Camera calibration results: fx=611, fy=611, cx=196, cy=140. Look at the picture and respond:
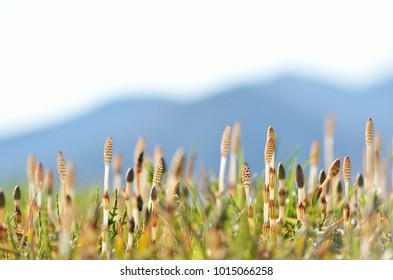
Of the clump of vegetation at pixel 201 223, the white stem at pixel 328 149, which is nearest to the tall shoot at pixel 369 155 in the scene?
the clump of vegetation at pixel 201 223

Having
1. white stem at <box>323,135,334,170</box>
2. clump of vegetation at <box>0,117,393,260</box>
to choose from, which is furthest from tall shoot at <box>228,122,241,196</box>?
white stem at <box>323,135,334,170</box>

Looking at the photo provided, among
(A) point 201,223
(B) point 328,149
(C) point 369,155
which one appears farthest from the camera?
(B) point 328,149

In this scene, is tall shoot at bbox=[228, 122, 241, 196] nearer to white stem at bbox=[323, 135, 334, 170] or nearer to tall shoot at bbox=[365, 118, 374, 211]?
white stem at bbox=[323, 135, 334, 170]

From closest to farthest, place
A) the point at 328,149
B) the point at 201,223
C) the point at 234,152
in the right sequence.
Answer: the point at 201,223, the point at 234,152, the point at 328,149

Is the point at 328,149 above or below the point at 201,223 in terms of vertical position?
above

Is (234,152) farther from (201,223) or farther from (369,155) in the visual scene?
(369,155)

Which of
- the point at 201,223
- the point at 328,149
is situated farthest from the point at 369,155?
the point at 328,149

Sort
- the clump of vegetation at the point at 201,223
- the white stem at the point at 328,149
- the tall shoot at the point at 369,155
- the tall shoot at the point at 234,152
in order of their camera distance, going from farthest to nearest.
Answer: the white stem at the point at 328,149, the tall shoot at the point at 234,152, the tall shoot at the point at 369,155, the clump of vegetation at the point at 201,223

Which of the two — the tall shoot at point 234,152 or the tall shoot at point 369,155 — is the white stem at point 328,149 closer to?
the tall shoot at point 234,152
